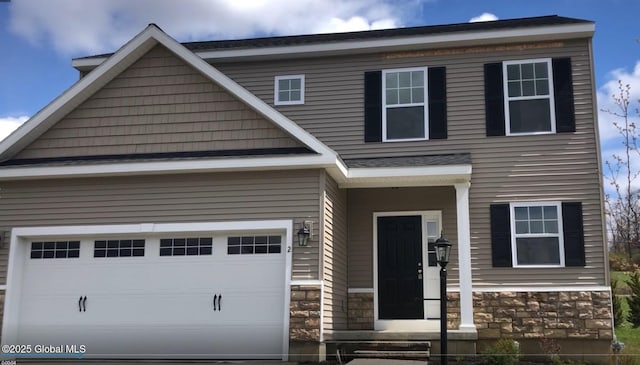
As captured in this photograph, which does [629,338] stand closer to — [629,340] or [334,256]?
[629,340]

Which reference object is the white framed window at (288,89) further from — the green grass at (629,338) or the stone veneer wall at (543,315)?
the green grass at (629,338)

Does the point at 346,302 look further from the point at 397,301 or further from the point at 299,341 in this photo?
the point at 299,341

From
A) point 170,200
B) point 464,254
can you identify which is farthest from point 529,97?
point 170,200

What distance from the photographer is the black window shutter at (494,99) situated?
1239 cm

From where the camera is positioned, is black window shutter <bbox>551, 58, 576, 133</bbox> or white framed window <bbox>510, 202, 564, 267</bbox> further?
black window shutter <bbox>551, 58, 576, 133</bbox>

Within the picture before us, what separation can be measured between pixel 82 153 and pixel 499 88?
7781mm

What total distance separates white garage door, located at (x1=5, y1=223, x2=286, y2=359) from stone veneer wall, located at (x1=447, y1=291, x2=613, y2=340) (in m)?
3.74

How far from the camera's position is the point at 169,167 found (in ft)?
35.9

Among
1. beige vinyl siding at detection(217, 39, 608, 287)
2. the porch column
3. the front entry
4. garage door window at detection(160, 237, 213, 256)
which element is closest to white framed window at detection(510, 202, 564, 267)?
beige vinyl siding at detection(217, 39, 608, 287)

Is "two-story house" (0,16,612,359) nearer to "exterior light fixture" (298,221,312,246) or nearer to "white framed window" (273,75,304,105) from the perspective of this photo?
"exterior light fixture" (298,221,312,246)

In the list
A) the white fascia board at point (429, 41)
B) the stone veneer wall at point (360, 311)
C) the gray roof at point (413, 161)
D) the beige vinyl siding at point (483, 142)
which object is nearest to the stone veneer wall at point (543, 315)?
the beige vinyl siding at point (483, 142)

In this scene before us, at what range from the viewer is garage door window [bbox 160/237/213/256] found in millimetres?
11062

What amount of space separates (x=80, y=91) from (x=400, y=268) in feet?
21.7

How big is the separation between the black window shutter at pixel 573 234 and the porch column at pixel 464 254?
1.74 meters
